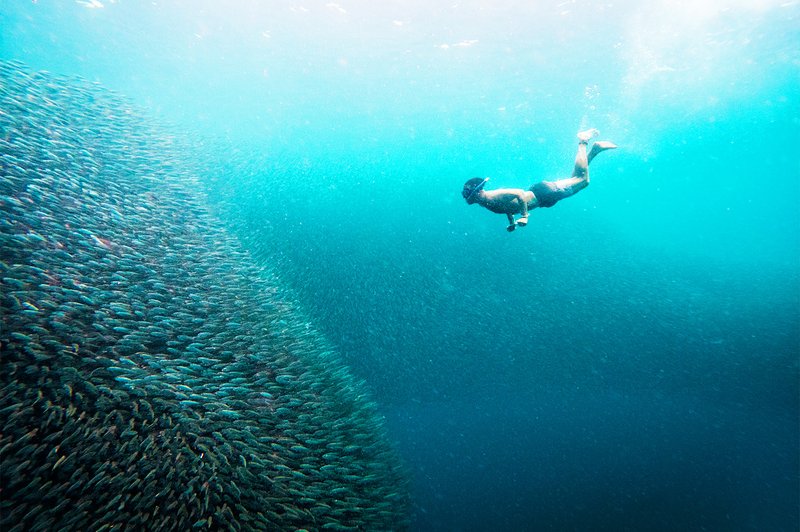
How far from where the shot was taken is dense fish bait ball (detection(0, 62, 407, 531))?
4.36m

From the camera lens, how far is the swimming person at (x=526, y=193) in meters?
6.36

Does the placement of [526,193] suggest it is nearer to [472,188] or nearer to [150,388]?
[472,188]

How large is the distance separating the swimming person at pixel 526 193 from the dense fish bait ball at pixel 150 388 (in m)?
5.16

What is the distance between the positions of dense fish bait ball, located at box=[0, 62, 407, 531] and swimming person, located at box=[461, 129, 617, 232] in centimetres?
516

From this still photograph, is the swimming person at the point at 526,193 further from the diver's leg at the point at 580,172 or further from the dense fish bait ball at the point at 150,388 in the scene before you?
the dense fish bait ball at the point at 150,388

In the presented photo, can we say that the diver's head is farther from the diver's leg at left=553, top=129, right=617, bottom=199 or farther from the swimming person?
the diver's leg at left=553, top=129, right=617, bottom=199

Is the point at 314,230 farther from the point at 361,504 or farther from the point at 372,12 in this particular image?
the point at 372,12

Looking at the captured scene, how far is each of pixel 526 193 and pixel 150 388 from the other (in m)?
7.60

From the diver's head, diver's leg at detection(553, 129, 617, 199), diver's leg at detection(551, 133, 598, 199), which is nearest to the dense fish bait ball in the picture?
the diver's head

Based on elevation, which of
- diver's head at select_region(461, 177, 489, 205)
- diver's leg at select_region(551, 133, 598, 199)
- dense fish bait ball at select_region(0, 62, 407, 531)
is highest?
diver's leg at select_region(551, 133, 598, 199)

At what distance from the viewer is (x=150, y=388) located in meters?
5.55

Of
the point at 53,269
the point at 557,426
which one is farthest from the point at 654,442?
the point at 53,269

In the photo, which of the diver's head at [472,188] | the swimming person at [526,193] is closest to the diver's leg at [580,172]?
the swimming person at [526,193]

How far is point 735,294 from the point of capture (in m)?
15.8
